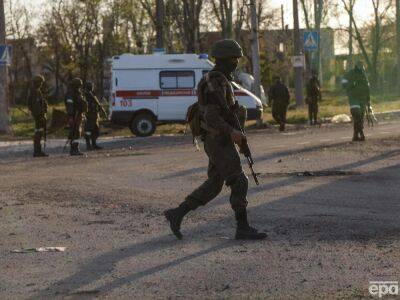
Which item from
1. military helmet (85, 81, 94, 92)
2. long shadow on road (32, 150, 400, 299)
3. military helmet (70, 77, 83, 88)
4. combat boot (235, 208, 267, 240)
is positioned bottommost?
long shadow on road (32, 150, 400, 299)

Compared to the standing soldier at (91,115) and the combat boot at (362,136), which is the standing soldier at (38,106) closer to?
the standing soldier at (91,115)

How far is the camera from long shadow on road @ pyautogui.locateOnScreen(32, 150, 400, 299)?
22.5 ft

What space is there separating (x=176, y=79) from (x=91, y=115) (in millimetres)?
6552

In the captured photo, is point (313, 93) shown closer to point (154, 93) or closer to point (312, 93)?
point (312, 93)

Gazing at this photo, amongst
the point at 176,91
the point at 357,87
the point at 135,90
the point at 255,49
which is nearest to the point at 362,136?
the point at 357,87

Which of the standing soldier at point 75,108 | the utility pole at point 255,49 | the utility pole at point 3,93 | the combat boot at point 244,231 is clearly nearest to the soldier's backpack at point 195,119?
the combat boot at point 244,231

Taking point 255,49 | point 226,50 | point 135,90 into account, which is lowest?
point 135,90

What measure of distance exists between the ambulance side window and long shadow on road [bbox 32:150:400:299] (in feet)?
51.7

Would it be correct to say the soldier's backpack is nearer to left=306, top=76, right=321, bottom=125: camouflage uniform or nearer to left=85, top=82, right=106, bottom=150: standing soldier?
left=85, top=82, right=106, bottom=150: standing soldier

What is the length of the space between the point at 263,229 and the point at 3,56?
19747 mm

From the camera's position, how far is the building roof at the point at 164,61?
28453mm

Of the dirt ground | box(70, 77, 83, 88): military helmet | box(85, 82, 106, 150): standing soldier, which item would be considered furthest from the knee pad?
box(85, 82, 106, 150): standing soldier

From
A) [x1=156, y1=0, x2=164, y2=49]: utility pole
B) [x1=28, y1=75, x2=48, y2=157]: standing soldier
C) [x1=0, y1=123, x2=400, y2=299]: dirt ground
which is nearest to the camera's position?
[x1=0, y1=123, x2=400, y2=299]: dirt ground

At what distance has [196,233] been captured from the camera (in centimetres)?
860
